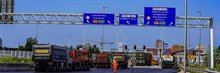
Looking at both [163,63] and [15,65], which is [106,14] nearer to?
[15,65]

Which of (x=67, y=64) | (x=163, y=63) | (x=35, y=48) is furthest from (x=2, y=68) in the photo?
(x=163, y=63)

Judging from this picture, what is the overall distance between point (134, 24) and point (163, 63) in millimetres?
30087

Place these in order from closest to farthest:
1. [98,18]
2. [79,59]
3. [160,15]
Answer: [160,15] < [79,59] < [98,18]

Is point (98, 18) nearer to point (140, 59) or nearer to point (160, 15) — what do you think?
point (160, 15)

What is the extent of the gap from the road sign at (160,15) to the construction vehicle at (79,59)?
945cm

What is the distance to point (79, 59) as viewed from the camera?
2392 inches

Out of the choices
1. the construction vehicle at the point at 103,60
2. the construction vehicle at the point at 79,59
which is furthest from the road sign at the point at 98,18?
the construction vehicle at the point at 103,60

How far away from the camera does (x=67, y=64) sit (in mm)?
53625

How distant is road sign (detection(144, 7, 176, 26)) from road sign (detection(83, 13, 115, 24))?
16.7 ft

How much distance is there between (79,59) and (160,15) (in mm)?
10970

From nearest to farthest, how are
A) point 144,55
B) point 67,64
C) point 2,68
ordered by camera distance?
point 2,68 → point 67,64 → point 144,55

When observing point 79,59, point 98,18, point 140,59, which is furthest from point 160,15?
point 140,59

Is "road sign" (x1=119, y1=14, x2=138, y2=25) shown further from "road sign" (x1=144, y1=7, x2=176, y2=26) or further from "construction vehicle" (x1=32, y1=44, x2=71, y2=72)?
"construction vehicle" (x1=32, y1=44, x2=71, y2=72)

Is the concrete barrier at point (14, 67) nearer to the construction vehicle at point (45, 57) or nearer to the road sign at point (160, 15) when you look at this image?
the construction vehicle at point (45, 57)
